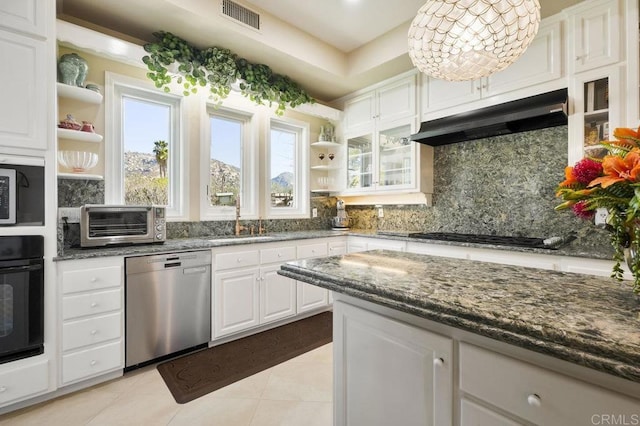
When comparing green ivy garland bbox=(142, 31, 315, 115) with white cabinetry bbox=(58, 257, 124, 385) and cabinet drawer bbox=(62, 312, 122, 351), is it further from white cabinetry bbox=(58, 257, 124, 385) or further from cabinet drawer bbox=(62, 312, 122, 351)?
cabinet drawer bbox=(62, 312, 122, 351)

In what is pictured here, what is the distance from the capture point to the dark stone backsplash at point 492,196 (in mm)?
2469

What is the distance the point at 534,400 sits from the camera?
0.69 m

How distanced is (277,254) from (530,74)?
106 inches

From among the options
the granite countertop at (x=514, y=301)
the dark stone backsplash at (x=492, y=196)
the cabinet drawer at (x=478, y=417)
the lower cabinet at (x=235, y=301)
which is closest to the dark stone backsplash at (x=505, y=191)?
the dark stone backsplash at (x=492, y=196)

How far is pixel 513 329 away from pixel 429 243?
7.38 feet

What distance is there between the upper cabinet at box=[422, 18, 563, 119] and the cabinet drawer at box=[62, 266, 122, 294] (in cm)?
316

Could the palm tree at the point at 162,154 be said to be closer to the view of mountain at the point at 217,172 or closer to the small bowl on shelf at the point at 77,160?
the view of mountain at the point at 217,172

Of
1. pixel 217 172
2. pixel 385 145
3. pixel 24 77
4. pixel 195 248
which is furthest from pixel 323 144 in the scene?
pixel 24 77

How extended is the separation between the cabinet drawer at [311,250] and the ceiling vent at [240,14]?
2136 millimetres

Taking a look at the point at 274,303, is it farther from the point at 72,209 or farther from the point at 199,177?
the point at 72,209

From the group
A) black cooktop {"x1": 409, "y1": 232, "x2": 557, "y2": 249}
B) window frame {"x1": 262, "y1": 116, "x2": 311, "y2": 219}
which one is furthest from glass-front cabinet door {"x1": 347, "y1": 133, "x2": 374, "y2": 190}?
black cooktop {"x1": 409, "y1": 232, "x2": 557, "y2": 249}

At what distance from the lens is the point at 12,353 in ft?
5.75

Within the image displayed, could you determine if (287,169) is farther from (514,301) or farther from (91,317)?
(514,301)

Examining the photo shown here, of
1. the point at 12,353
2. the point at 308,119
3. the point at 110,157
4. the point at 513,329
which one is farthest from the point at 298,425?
the point at 308,119
